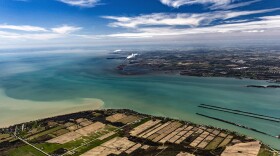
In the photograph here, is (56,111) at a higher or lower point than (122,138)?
higher

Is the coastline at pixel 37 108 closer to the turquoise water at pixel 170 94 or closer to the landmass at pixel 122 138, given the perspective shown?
the turquoise water at pixel 170 94

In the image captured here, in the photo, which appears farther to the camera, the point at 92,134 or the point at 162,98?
the point at 162,98

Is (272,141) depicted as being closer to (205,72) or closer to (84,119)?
(84,119)

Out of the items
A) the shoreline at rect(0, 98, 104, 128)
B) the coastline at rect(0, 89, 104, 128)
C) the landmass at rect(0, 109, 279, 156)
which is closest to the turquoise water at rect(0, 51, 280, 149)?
the coastline at rect(0, 89, 104, 128)

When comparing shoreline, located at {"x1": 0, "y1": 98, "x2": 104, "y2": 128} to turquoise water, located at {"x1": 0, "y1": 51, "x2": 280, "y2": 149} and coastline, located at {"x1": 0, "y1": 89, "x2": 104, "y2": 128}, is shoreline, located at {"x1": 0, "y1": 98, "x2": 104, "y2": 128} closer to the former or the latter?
coastline, located at {"x1": 0, "y1": 89, "x2": 104, "y2": 128}

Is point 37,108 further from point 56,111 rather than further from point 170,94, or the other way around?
point 170,94

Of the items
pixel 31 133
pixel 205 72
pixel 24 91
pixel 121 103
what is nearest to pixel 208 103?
pixel 121 103

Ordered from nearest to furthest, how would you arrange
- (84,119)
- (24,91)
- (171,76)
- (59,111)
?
1. (84,119)
2. (59,111)
3. (24,91)
4. (171,76)

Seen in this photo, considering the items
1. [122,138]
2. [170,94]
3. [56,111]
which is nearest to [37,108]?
[56,111]
